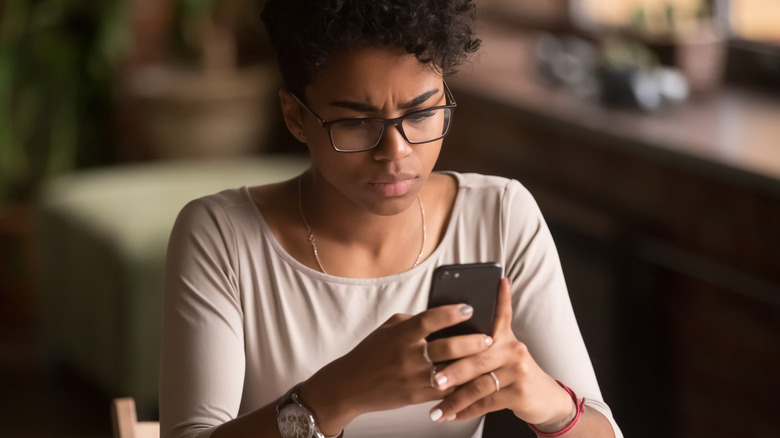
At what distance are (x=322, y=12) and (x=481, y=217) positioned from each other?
16.2 inches

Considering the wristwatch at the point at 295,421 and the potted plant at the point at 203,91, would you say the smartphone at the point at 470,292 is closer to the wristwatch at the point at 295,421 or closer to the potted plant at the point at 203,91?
the wristwatch at the point at 295,421

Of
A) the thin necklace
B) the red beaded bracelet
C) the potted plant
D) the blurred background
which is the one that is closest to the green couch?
the blurred background

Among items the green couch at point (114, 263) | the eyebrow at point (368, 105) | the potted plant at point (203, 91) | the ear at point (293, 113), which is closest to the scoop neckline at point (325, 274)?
the ear at point (293, 113)

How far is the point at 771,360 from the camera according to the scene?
2.25m

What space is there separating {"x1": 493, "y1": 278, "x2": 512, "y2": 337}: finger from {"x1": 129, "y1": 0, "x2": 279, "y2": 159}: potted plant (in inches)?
114

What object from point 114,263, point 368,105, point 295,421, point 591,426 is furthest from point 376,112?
point 114,263

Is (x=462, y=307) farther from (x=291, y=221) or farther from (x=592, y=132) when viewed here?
(x=592, y=132)

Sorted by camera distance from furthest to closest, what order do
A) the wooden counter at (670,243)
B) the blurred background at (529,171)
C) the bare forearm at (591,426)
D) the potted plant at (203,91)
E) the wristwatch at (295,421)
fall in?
1. the potted plant at (203,91)
2. the blurred background at (529,171)
3. the wooden counter at (670,243)
4. the bare forearm at (591,426)
5. the wristwatch at (295,421)

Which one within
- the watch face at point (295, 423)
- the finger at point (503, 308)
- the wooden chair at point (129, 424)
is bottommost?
the wooden chair at point (129, 424)

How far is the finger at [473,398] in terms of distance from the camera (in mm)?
1101

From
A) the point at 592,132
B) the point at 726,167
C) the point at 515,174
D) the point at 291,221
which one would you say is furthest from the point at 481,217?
the point at 515,174

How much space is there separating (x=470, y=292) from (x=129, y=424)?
570mm

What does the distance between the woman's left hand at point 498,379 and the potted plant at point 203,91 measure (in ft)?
9.45

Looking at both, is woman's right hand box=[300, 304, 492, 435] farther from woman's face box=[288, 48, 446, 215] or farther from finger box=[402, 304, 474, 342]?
woman's face box=[288, 48, 446, 215]
